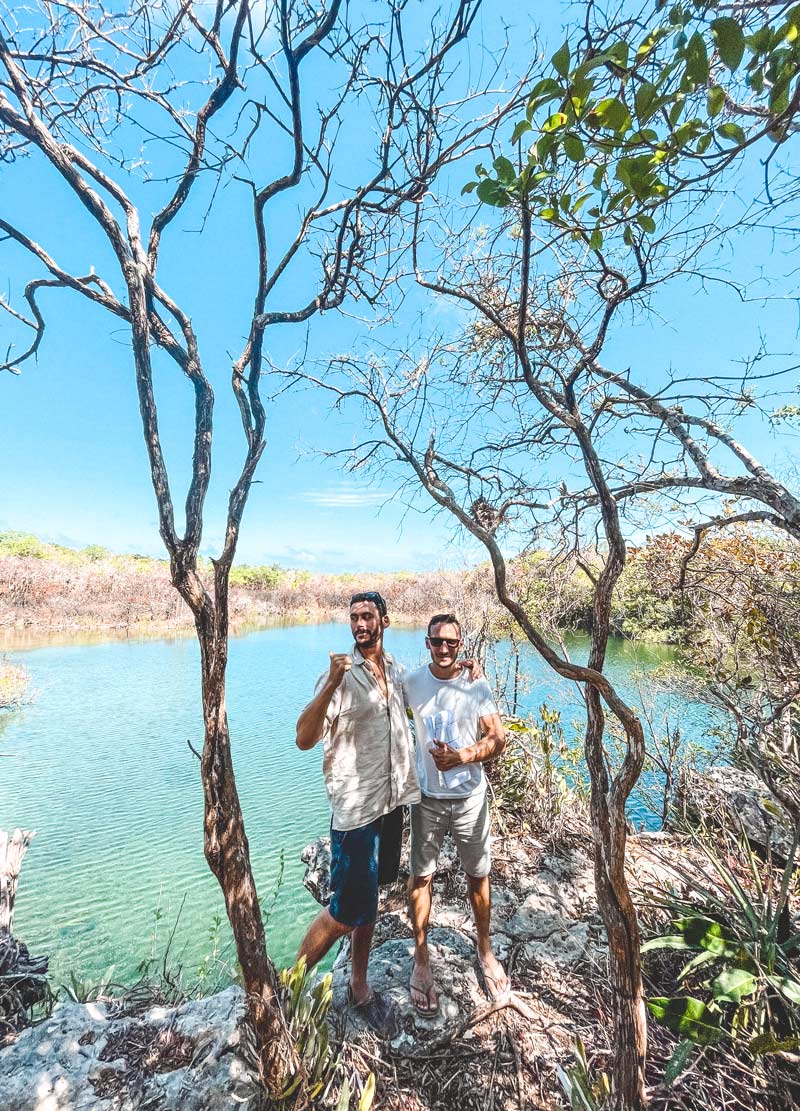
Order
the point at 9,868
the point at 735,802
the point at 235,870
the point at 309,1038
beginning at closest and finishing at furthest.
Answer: the point at 235,870, the point at 309,1038, the point at 9,868, the point at 735,802

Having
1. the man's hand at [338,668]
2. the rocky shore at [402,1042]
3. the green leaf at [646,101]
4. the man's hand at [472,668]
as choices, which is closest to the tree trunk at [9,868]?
the rocky shore at [402,1042]

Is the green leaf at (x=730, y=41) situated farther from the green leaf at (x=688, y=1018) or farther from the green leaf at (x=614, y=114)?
the green leaf at (x=688, y=1018)

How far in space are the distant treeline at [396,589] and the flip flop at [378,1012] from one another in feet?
6.95

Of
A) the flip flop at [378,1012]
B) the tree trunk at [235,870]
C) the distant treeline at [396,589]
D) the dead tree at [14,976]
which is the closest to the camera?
the tree trunk at [235,870]

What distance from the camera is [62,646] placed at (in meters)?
20.2

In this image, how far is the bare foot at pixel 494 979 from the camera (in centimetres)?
205

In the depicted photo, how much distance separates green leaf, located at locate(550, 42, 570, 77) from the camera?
0.77m

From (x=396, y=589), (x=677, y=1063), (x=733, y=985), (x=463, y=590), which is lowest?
(x=677, y=1063)

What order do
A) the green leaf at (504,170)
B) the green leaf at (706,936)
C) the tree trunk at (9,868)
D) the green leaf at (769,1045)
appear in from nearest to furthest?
the green leaf at (504,170), the green leaf at (769,1045), the green leaf at (706,936), the tree trunk at (9,868)

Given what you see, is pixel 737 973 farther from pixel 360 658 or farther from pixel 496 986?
pixel 360 658

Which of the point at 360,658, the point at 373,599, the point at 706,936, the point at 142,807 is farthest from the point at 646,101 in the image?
the point at 142,807

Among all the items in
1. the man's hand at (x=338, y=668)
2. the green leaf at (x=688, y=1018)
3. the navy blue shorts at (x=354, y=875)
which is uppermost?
the man's hand at (x=338, y=668)

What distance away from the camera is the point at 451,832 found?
7.00 ft

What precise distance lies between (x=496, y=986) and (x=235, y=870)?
143cm
